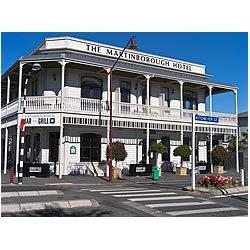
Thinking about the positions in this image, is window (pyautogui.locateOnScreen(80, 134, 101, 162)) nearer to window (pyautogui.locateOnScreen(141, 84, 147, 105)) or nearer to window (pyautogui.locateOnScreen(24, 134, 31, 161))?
window (pyautogui.locateOnScreen(24, 134, 31, 161))

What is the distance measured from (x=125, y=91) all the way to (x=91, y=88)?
9.93 feet

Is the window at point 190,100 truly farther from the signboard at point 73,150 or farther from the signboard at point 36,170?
the signboard at point 36,170

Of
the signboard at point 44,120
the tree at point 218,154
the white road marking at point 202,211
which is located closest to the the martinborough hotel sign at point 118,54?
the signboard at point 44,120

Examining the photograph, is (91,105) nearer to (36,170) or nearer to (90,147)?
(90,147)

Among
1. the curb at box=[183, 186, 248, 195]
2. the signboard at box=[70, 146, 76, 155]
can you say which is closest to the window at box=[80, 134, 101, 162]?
the signboard at box=[70, 146, 76, 155]

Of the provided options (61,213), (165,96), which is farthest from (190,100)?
(61,213)

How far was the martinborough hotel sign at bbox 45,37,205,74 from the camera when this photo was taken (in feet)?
79.1

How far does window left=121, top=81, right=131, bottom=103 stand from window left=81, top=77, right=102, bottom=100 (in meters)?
2.00

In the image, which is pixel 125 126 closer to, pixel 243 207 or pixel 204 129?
pixel 204 129

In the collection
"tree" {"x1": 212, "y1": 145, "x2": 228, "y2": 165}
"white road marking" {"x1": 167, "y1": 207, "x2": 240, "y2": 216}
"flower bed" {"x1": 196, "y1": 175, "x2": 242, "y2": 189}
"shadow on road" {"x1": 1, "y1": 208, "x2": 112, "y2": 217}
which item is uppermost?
"tree" {"x1": 212, "y1": 145, "x2": 228, "y2": 165}

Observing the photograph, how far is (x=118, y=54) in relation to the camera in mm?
26484

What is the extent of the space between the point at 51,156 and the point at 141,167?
6392 millimetres

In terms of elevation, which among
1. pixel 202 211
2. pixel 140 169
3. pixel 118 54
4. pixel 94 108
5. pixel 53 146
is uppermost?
pixel 118 54

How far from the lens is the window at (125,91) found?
2538 cm
